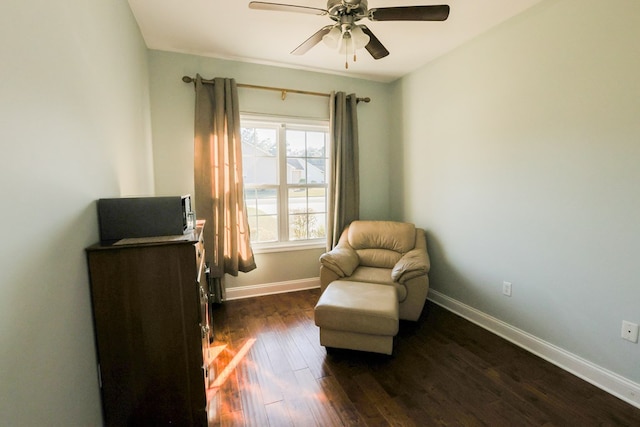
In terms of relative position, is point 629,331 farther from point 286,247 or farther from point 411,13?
point 286,247

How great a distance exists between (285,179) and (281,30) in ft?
4.98

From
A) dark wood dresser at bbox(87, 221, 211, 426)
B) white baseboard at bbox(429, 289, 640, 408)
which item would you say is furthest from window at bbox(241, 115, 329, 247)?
dark wood dresser at bbox(87, 221, 211, 426)

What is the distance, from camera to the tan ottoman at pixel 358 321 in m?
2.04

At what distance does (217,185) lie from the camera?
2.96 metres

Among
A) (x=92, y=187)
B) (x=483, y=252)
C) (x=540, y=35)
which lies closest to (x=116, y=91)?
(x=92, y=187)

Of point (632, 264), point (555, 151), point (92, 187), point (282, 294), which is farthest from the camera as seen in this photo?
point (282, 294)

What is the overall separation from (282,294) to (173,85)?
2507mm

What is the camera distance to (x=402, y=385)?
6.14 ft

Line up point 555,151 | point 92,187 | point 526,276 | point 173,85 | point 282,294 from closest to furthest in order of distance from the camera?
point 92,187
point 555,151
point 526,276
point 173,85
point 282,294

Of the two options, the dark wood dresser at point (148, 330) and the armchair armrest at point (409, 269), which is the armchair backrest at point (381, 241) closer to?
the armchair armrest at point (409, 269)

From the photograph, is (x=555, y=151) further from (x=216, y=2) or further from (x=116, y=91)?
(x=116, y=91)

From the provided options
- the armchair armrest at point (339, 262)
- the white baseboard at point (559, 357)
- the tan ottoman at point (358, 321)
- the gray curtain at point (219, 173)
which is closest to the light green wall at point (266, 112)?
the gray curtain at point (219, 173)

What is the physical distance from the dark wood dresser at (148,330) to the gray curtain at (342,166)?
7.24 ft

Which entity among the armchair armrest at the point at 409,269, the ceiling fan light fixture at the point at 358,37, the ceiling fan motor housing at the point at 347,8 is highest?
the ceiling fan motor housing at the point at 347,8
